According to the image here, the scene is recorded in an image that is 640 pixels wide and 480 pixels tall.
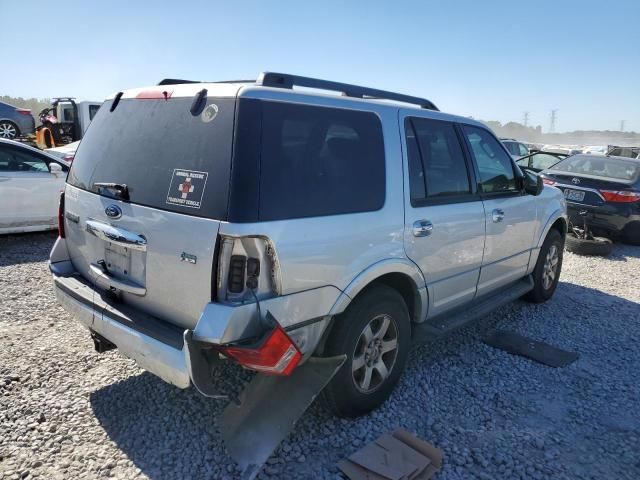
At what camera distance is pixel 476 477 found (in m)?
2.78

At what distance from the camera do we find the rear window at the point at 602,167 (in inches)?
353

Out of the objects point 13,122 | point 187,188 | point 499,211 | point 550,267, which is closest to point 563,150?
point 550,267

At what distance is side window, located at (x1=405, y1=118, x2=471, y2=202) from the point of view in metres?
3.42

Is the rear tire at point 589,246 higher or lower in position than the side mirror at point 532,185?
lower

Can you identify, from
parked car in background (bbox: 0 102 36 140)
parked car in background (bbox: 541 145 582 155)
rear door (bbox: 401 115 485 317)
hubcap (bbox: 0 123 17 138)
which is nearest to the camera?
rear door (bbox: 401 115 485 317)

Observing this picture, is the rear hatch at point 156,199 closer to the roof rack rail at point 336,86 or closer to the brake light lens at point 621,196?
the roof rack rail at point 336,86

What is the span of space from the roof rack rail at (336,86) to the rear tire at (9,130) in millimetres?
17310

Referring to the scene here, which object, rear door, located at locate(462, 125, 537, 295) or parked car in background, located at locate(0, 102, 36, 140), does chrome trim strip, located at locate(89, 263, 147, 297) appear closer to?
rear door, located at locate(462, 125, 537, 295)

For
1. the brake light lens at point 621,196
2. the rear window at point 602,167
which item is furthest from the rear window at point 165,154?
the rear window at point 602,167

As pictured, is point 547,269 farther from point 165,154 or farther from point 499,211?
point 165,154

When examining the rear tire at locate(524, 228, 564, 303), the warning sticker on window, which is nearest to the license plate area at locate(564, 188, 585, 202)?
the rear tire at locate(524, 228, 564, 303)

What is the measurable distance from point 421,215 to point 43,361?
3.02 metres

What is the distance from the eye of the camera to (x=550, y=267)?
566 centimetres

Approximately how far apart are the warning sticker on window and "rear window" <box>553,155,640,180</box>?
8555 mm
